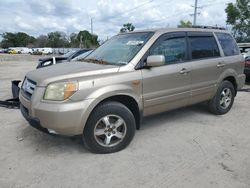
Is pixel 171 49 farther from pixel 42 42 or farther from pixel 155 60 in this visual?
pixel 42 42

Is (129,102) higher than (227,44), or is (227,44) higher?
(227,44)

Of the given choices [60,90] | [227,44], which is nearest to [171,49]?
[227,44]

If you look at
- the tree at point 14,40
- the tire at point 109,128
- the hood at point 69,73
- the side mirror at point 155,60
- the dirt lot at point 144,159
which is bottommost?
the dirt lot at point 144,159

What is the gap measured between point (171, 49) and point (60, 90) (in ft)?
6.87


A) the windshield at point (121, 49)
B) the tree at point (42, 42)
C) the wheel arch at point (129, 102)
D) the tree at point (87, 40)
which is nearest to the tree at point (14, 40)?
the tree at point (42, 42)

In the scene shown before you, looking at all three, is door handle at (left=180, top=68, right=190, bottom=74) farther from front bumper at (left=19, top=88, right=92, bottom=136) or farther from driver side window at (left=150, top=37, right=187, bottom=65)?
front bumper at (left=19, top=88, right=92, bottom=136)

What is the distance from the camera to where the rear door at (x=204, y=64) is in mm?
4738

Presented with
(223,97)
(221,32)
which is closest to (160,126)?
(223,97)

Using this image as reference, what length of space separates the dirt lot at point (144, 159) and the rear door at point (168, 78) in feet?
1.84

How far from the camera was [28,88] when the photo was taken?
3799mm

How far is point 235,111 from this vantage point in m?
5.88

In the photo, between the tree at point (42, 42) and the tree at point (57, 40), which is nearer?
the tree at point (57, 40)

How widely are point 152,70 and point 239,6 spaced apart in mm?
38680

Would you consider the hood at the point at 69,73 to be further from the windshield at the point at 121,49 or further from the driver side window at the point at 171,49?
the driver side window at the point at 171,49
